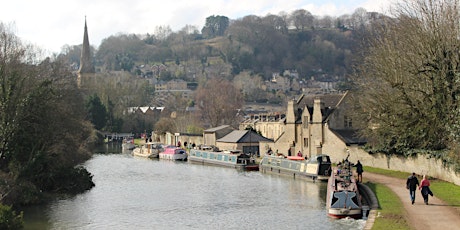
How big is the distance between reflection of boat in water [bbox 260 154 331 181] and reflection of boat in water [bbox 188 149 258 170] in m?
3.06

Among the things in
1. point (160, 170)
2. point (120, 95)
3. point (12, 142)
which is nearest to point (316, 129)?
point (160, 170)

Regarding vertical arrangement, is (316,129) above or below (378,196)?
above

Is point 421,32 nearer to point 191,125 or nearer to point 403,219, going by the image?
point 403,219

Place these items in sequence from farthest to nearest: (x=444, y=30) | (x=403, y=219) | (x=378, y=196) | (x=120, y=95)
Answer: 1. (x=120, y=95)
2. (x=444, y=30)
3. (x=378, y=196)
4. (x=403, y=219)

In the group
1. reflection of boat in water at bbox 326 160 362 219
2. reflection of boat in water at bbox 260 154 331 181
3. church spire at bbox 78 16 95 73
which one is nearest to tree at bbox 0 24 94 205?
reflection of boat in water at bbox 326 160 362 219

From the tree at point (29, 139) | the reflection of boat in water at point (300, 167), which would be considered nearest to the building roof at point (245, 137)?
the reflection of boat in water at point (300, 167)

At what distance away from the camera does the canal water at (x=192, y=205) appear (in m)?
27.0

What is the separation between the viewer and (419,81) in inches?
1473

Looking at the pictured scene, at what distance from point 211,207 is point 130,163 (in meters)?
31.6

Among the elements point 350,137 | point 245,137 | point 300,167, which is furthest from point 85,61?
point 300,167

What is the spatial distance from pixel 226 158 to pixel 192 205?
23.2 m

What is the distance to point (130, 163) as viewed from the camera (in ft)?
204

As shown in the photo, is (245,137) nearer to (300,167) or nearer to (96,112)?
(300,167)

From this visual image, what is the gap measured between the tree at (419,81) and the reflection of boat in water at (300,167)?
14.0ft
